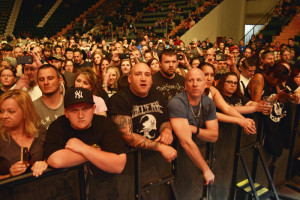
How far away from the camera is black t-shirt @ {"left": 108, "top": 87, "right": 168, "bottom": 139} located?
2438mm

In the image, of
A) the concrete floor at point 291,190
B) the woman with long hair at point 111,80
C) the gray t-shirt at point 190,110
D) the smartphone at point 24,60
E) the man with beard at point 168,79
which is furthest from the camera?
the woman with long hair at point 111,80

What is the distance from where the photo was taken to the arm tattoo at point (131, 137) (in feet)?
7.38

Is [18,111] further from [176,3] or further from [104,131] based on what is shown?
[176,3]

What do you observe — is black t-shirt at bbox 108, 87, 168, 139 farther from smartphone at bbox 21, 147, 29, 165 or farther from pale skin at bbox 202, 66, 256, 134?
smartphone at bbox 21, 147, 29, 165

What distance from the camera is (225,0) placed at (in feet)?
57.2

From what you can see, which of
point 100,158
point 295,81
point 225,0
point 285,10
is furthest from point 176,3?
point 100,158

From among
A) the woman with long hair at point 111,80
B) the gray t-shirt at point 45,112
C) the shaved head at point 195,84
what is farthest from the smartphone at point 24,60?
the shaved head at point 195,84

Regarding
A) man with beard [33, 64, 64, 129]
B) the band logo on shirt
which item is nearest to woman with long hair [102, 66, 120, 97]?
man with beard [33, 64, 64, 129]

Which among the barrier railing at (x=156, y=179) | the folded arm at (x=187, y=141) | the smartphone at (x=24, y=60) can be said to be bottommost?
the barrier railing at (x=156, y=179)

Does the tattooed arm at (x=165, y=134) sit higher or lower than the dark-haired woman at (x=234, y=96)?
lower

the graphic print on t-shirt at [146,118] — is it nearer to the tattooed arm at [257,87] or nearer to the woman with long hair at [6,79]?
the tattooed arm at [257,87]

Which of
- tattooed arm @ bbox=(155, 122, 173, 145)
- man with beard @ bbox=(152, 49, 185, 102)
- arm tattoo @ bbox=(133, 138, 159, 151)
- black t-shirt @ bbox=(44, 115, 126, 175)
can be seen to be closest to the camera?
black t-shirt @ bbox=(44, 115, 126, 175)

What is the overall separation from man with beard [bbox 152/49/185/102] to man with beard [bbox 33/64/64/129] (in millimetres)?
1297

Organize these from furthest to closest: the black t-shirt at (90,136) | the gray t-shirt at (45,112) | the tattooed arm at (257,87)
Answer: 1. the tattooed arm at (257,87)
2. the gray t-shirt at (45,112)
3. the black t-shirt at (90,136)
